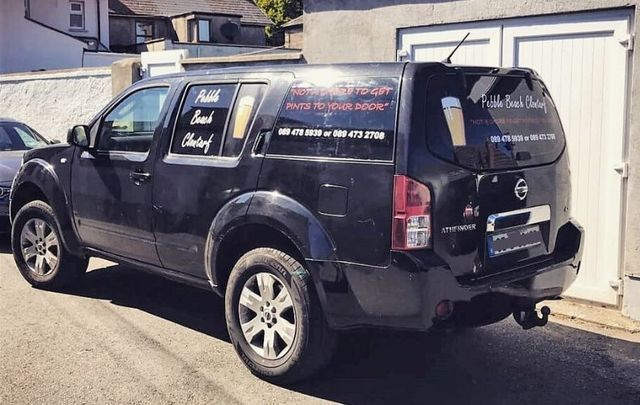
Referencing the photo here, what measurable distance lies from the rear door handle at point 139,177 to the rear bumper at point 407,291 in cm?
178

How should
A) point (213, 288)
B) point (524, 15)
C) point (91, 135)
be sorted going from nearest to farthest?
point (213, 288) < point (91, 135) < point (524, 15)

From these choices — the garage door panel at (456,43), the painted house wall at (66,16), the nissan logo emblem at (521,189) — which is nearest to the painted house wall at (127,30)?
the painted house wall at (66,16)

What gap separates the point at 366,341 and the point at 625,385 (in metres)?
1.74

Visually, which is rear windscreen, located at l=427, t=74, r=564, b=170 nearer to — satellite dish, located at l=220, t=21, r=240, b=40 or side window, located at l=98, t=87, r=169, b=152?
side window, located at l=98, t=87, r=169, b=152

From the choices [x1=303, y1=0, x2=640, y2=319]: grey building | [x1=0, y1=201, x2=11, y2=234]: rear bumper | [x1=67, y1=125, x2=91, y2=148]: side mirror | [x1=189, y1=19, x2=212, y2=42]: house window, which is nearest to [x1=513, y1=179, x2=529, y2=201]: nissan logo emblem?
[x1=303, y1=0, x2=640, y2=319]: grey building

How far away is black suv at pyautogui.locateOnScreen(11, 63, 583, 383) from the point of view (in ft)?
13.7

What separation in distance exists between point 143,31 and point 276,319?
1462 inches

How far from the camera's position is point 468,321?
4301 mm

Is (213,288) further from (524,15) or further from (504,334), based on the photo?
(524,15)

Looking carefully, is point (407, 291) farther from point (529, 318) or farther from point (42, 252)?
point (42, 252)

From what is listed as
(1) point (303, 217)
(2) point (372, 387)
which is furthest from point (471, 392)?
(1) point (303, 217)

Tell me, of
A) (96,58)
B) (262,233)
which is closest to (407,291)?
(262,233)

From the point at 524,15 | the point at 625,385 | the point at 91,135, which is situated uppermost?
the point at 524,15

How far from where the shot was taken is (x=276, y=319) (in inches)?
187
